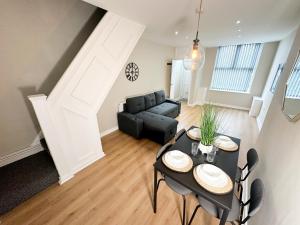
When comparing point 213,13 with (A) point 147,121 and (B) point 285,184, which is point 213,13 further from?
→ (B) point 285,184

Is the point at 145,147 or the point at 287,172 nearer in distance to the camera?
the point at 287,172

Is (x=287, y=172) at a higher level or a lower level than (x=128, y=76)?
lower

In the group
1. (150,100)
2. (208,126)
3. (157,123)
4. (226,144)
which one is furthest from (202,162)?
(150,100)

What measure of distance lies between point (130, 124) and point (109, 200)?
1678 mm

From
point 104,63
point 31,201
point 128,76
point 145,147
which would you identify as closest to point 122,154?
point 145,147

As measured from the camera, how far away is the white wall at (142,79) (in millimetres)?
3275

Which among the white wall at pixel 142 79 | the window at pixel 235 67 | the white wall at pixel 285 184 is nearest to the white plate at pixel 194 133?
the white wall at pixel 285 184

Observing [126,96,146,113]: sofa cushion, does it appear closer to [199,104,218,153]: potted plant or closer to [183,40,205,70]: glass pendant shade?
[183,40,205,70]: glass pendant shade

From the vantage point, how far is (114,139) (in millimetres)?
3150

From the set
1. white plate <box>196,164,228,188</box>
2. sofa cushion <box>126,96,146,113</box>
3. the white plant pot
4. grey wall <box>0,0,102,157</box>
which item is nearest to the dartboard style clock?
sofa cushion <box>126,96,146,113</box>

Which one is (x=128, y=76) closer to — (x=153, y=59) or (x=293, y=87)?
(x=153, y=59)

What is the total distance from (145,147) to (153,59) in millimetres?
3078

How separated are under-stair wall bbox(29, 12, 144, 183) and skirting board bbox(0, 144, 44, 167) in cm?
92

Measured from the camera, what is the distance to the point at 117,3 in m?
1.81
